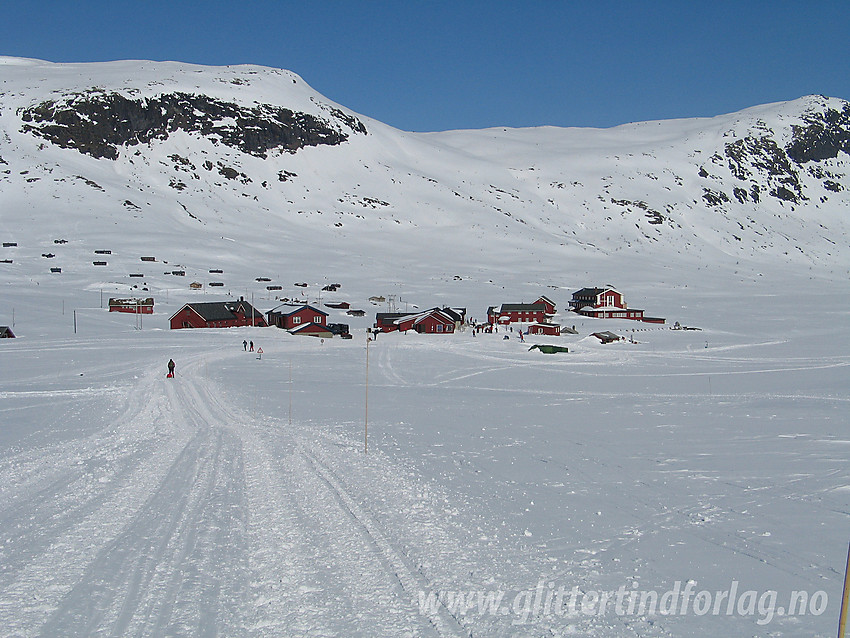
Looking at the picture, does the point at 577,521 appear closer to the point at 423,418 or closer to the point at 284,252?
the point at 423,418

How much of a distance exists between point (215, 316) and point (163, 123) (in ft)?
445

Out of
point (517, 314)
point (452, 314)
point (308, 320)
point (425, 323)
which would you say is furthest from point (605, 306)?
point (308, 320)

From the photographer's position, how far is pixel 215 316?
57.8 m

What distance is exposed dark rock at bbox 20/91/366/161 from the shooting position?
158250 mm

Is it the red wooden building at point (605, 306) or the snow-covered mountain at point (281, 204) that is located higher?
the snow-covered mountain at point (281, 204)

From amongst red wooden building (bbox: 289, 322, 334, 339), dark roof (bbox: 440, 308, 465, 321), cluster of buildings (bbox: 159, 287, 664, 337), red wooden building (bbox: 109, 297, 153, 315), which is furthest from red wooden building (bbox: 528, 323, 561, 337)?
red wooden building (bbox: 109, 297, 153, 315)

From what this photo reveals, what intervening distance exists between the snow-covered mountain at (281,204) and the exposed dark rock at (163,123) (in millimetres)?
434

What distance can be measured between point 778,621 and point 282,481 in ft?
26.6

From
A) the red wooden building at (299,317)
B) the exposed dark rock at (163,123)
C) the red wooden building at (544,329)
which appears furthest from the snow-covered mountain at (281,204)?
the red wooden building at (544,329)

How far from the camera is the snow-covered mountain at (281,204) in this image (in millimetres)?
115000

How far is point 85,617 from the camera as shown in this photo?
673 centimetres

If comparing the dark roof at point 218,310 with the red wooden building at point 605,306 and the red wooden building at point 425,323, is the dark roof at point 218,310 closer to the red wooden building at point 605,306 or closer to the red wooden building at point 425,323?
the red wooden building at point 425,323

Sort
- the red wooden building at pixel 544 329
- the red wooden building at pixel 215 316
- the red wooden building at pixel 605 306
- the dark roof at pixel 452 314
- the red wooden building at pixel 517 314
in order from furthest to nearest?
the red wooden building at pixel 605 306 < the red wooden building at pixel 517 314 < the red wooden building at pixel 544 329 < the dark roof at pixel 452 314 < the red wooden building at pixel 215 316

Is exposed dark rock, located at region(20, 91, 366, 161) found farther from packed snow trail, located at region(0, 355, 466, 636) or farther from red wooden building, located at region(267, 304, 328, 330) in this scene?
packed snow trail, located at region(0, 355, 466, 636)
